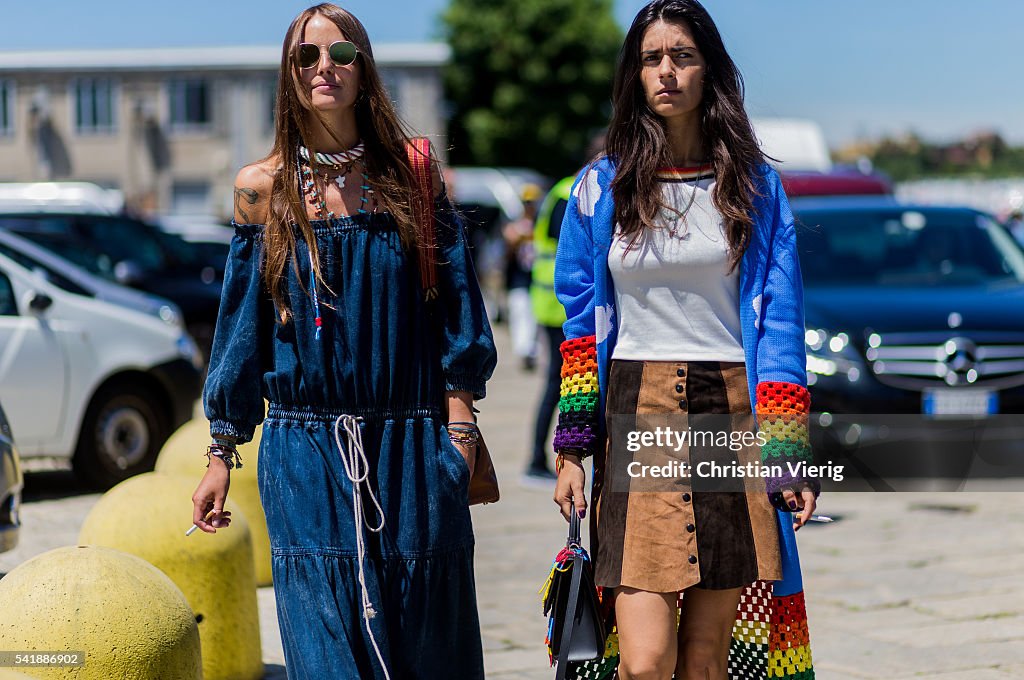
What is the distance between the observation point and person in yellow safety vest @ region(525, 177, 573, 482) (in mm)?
8664

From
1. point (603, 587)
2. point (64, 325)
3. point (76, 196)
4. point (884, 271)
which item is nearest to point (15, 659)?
point (603, 587)

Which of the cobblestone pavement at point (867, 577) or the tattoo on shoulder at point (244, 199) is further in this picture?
the cobblestone pavement at point (867, 577)

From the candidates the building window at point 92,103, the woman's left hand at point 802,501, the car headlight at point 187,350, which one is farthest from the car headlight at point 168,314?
the building window at point 92,103

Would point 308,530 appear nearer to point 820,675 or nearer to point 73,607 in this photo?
point 73,607

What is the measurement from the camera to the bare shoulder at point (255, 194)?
135 inches

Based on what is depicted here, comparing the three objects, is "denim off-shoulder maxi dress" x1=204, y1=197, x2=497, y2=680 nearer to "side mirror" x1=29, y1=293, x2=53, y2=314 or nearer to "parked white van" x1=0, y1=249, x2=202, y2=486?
"parked white van" x1=0, y1=249, x2=202, y2=486

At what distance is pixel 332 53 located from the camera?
3.36 m

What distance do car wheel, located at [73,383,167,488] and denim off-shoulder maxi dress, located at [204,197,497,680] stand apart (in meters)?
6.28

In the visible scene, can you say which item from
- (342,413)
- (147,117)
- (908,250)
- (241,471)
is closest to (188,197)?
(147,117)

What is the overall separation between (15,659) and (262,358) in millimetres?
1085

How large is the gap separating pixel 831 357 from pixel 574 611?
5.46 metres

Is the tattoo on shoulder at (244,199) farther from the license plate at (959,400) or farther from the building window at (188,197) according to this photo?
the building window at (188,197)

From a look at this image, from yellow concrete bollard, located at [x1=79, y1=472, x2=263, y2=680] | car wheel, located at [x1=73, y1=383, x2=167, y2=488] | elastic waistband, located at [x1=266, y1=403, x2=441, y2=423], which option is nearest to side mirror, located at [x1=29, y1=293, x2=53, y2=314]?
car wheel, located at [x1=73, y1=383, x2=167, y2=488]

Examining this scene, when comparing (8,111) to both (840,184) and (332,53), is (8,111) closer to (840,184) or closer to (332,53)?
(840,184)
